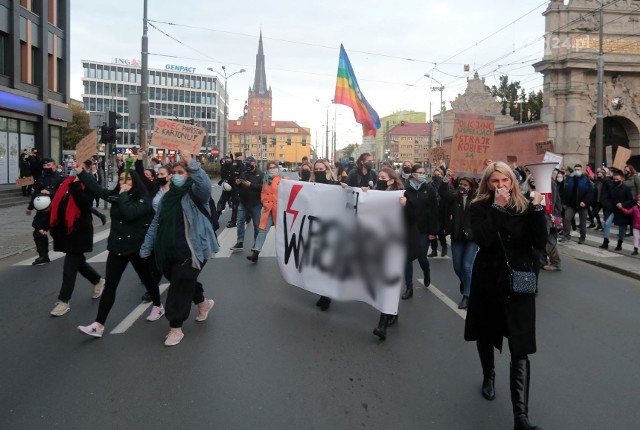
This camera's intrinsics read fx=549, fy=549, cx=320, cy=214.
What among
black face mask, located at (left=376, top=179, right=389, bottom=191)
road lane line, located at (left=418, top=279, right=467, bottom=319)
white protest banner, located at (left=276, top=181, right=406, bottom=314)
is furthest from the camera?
road lane line, located at (left=418, top=279, right=467, bottom=319)

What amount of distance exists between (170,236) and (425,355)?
8.58ft

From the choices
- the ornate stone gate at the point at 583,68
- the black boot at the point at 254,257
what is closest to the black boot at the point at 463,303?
the black boot at the point at 254,257

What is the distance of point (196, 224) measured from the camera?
5.30 metres

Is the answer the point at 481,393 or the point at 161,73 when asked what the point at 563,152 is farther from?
the point at 161,73

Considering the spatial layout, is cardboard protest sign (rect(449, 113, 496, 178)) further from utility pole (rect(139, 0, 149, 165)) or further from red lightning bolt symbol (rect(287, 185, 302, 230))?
utility pole (rect(139, 0, 149, 165))

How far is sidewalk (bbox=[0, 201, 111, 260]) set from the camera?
11312 millimetres

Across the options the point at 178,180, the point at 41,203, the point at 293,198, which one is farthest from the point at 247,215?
the point at 178,180

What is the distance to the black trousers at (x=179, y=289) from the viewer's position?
5211mm

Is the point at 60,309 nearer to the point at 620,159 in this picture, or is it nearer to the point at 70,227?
the point at 70,227

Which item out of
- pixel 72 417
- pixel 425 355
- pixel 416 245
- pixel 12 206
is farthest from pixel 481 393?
pixel 12 206

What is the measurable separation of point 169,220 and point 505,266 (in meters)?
3.07

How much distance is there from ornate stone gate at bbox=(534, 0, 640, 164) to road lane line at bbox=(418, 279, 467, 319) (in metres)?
22.7

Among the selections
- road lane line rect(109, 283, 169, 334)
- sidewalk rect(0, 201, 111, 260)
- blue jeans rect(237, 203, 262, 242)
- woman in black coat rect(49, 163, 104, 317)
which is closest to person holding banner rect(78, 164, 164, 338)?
road lane line rect(109, 283, 169, 334)

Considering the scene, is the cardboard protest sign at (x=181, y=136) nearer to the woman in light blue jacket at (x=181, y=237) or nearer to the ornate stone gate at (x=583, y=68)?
the woman in light blue jacket at (x=181, y=237)
